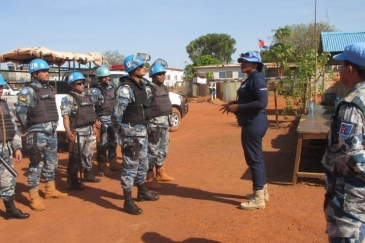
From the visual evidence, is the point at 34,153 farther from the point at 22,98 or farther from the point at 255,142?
the point at 255,142

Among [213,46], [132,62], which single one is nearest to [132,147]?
[132,62]

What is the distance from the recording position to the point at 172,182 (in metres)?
6.22

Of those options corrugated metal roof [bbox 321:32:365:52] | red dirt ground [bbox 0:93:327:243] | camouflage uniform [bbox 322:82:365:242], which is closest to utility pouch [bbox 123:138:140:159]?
red dirt ground [bbox 0:93:327:243]

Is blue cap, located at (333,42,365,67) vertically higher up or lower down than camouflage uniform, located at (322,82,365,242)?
higher up

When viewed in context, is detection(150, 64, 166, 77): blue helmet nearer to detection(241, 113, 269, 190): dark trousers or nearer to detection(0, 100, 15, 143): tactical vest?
detection(241, 113, 269, 190): dark trousers

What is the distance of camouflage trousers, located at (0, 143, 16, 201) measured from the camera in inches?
177

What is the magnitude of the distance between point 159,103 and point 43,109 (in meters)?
1.86

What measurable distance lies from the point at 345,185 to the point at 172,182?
426cm

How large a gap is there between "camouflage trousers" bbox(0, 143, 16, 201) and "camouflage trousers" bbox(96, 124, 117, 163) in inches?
93.4

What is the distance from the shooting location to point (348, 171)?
2.17 metres

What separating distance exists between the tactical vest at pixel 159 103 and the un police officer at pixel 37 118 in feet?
5.09

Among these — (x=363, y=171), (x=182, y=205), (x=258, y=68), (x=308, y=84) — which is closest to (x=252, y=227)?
(x=182, y=205)

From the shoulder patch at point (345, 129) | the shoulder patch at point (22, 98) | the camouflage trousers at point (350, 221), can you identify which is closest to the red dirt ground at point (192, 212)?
the shoulder patch at point (22, 98)

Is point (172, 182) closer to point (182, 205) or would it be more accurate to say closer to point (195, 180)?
point (195, 180)
